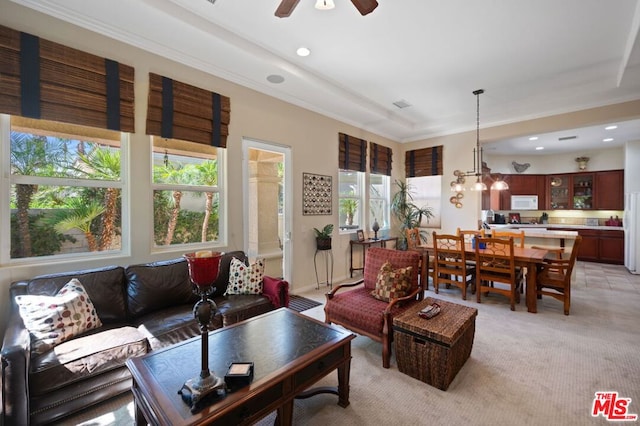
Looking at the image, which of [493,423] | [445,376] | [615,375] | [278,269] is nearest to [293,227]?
[278,269]

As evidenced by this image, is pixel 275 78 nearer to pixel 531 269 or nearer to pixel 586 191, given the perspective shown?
pixel 531 269

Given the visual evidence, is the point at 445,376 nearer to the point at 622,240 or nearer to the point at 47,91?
the point at 47,91

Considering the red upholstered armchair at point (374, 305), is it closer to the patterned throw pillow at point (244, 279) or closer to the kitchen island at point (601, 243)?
the patterned throw pillow at point (244, 279)

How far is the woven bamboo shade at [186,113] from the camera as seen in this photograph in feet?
9.84

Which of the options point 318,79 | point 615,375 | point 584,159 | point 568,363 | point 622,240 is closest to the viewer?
point 615,375

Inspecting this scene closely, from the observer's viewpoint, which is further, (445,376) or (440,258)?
(440,258)

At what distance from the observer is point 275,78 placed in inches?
147

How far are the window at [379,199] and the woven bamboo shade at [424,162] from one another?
25.1 inches

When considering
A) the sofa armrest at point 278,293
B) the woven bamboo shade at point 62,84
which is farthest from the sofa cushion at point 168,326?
the woven bamboo shade at point 62,84

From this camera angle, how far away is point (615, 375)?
2.33 metres

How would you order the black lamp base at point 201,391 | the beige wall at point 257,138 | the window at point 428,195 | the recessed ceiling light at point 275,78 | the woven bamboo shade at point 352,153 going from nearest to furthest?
1. the black lamp base at point 201,391
2. the beige wall at point 257,138
3. the recessed ceiling light at point 275,78
4. the woven bamboo shade at point 352,153
5. the window at point 428,195

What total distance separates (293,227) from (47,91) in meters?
3.08

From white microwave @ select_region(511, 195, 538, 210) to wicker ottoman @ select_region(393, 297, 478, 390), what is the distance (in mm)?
6987

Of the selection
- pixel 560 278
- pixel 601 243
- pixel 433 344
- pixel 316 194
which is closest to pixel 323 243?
pixel 316 194
